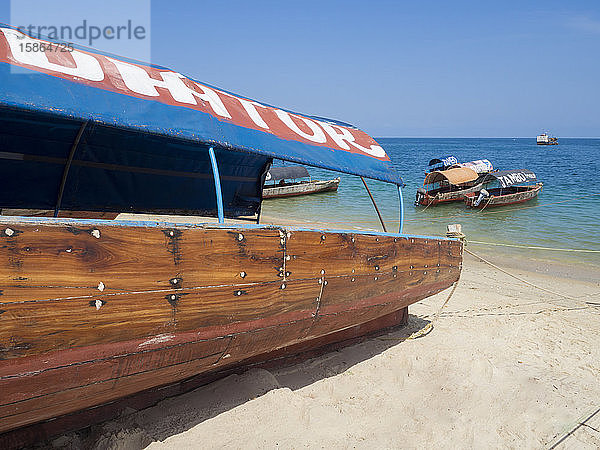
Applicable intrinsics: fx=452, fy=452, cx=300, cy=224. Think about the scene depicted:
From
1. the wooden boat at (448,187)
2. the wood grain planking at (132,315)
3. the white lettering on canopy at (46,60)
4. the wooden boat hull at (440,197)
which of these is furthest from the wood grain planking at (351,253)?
the wooden boat at (448,187)

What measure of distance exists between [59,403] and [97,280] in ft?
2.45

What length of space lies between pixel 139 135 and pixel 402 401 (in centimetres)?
355

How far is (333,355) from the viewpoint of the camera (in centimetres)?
440

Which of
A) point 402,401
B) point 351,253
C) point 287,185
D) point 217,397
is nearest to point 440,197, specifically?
point 287,185

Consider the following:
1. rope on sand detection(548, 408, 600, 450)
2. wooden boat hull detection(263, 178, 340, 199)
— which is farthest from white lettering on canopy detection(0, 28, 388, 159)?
wooden boat hull detection(263, 178, 340, 199)

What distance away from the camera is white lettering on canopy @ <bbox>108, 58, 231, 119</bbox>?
3.06 m

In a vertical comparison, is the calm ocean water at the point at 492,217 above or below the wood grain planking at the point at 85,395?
below

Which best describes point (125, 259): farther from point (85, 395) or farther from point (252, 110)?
point (252, 110)

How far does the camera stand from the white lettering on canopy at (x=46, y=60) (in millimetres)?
2572

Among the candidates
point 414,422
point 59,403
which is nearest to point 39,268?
point 59,403

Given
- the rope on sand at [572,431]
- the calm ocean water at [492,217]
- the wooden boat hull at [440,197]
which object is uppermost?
the rope on sand at [572,431]

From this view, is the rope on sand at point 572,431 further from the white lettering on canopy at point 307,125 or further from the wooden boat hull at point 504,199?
the wooden boat hull at point 504,199

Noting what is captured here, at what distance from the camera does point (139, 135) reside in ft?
15.2

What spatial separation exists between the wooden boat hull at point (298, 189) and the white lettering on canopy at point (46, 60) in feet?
73.9
